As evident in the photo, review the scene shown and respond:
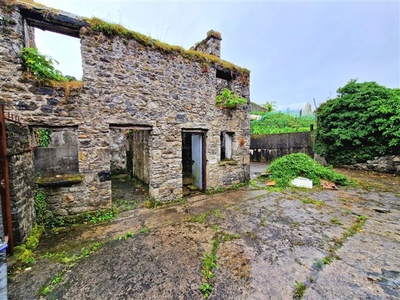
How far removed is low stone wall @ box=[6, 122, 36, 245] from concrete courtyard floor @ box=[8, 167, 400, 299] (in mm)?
490

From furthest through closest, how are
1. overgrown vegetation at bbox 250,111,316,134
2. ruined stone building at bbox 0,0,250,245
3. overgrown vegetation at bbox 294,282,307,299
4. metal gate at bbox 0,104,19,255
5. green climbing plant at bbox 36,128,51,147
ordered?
overgrown vegetation at bbox 250,111,316,134 < green climbing plant at bbox 36,128,51,147 < ruined stone building at bbox 0,0,250,245 < metal gate at bbox 0,104,19,255 < overgrown vegetation at bbox 294,282,307,299

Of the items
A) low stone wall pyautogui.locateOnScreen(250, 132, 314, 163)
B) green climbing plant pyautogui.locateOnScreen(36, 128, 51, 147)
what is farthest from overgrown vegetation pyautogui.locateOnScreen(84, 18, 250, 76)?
low stone wall pyautogui.locateOnScreen(250, 132, 314, 163)

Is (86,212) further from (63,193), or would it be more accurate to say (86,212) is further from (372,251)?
(372,251)

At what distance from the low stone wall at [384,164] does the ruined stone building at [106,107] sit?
7297 millimetres

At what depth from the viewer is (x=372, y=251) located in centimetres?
267

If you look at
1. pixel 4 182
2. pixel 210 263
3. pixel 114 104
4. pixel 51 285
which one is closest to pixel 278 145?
pixel 114 104

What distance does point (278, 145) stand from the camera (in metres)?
12.5

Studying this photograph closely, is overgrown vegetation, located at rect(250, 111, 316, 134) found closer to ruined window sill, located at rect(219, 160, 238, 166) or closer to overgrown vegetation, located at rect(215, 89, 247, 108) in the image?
ruined window sill, located at rect(219, 160, 238, 166)

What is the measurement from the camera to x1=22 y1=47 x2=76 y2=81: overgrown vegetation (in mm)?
3193

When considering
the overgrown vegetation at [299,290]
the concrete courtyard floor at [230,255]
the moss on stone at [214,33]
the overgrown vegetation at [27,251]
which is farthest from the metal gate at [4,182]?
the moss on stone at [214,33]

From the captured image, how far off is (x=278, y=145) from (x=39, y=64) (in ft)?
42.6

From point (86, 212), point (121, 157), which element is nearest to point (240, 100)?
point (86, 212)

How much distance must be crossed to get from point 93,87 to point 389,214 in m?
7.53

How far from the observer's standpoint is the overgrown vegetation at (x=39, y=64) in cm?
319
